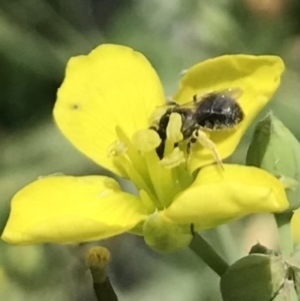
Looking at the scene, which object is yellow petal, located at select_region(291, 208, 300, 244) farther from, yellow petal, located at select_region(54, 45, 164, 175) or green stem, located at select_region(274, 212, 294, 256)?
yellow petal, located at select_region(54, 45, 164, 175)

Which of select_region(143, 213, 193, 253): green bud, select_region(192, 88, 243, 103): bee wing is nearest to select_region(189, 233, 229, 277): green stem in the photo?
select_region(143, 213, 193, 253): green bud

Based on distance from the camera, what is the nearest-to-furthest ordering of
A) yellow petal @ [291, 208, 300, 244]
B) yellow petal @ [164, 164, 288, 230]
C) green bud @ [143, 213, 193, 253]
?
yellow petal @ [164, 164, 288, 230], green bud @ [143, 213, 193, 253], yellow petal @ [291, 208, 300, 244]

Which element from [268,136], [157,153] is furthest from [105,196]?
[268,136]

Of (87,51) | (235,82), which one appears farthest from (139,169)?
(87,51)

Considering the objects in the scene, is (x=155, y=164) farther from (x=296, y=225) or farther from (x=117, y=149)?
(x=296, y=225)

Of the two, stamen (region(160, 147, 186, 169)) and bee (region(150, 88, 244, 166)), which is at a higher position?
bee (region(150, 88, 244, 166))

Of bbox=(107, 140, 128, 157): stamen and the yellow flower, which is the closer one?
the yellow flower

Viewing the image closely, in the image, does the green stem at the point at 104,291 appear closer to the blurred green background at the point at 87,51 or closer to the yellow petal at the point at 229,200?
the yellow petal at the point at 229,200
